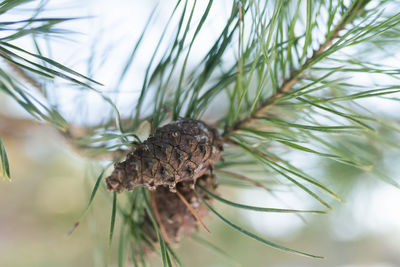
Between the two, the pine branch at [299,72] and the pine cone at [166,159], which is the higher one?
the pine branch at [299,72]

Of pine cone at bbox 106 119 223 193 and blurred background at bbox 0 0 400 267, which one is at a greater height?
pine cone at bbox 106 119 223 193

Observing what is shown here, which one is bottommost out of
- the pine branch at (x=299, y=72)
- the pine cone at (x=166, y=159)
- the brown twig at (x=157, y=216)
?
the brown twig at (x=157, y=216)

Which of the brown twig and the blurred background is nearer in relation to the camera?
the brown twig

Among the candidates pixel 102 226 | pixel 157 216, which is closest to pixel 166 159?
pixel 157 216

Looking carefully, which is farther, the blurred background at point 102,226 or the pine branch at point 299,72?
the blurred background at point 102,226

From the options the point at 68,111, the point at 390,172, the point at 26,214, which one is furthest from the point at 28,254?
the point at 390,172

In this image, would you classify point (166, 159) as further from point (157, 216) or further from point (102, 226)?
point (102, 226)

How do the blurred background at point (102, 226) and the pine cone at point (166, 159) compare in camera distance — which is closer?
the pine cone at point (166, 159)

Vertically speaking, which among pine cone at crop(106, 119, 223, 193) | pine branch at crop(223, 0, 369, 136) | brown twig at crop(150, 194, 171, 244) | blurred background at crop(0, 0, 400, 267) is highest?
pine branch at crop(223, 0, 369, 136)
